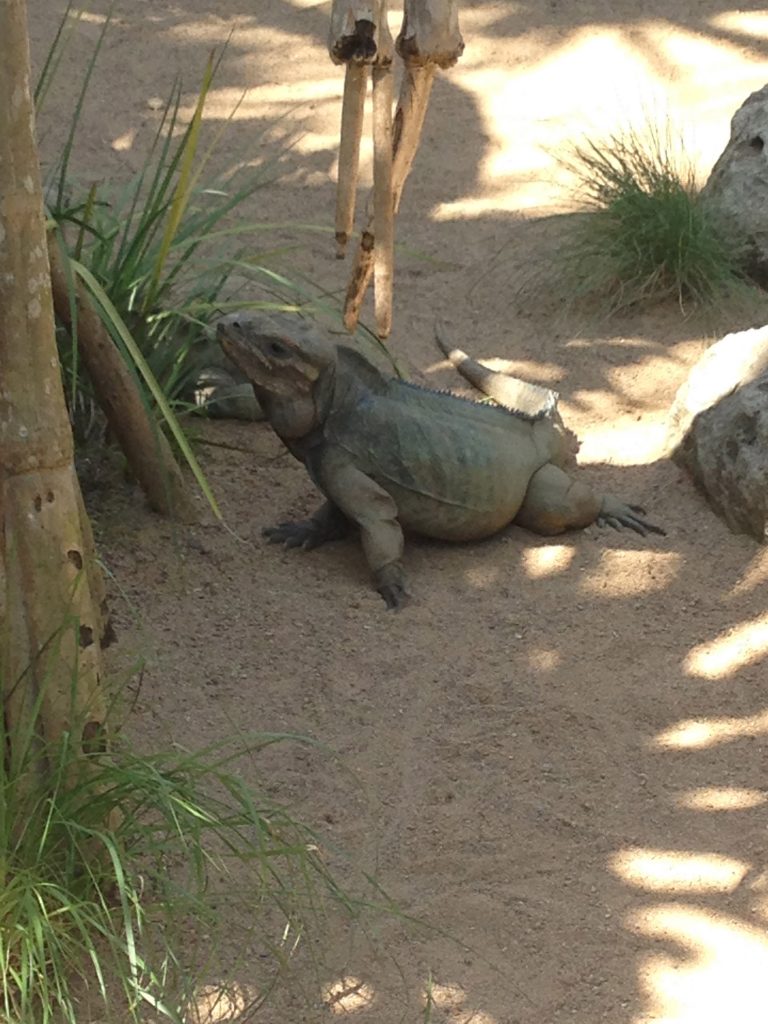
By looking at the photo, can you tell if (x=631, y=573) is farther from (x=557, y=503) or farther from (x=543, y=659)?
(x=543, y=659)

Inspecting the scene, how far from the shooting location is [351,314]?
4.18 metres

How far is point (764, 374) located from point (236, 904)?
2881mm

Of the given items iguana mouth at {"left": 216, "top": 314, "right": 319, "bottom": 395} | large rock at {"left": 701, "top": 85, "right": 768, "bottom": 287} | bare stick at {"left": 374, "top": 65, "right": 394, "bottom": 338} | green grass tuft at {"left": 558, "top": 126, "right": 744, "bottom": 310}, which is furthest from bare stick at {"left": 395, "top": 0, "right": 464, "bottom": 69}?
large rock at {"left": 701, "top": 85, "right": 768, "bottom": 287}

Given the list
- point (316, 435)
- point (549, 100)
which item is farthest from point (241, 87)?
point (316, 435)

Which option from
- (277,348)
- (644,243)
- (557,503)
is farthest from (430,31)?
(644,243)

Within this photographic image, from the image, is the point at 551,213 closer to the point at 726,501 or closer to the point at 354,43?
the point at 726,501

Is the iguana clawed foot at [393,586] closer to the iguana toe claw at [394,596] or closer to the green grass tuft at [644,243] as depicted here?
the iguana toe claw at [394,596]

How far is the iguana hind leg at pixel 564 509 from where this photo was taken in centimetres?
547

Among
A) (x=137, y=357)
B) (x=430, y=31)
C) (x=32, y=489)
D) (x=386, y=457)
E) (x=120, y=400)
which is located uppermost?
(x=430, y=31)

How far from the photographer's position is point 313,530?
5.40 m

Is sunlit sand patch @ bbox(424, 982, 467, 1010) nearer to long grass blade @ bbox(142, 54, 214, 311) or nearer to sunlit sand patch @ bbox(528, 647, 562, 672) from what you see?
sunlit sand patch @ bbox(528, 647, 562, 672)

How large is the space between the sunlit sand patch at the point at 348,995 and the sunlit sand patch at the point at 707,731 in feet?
4.26

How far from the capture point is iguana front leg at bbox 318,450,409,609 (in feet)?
16.9

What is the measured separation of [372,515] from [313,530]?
24 cm
